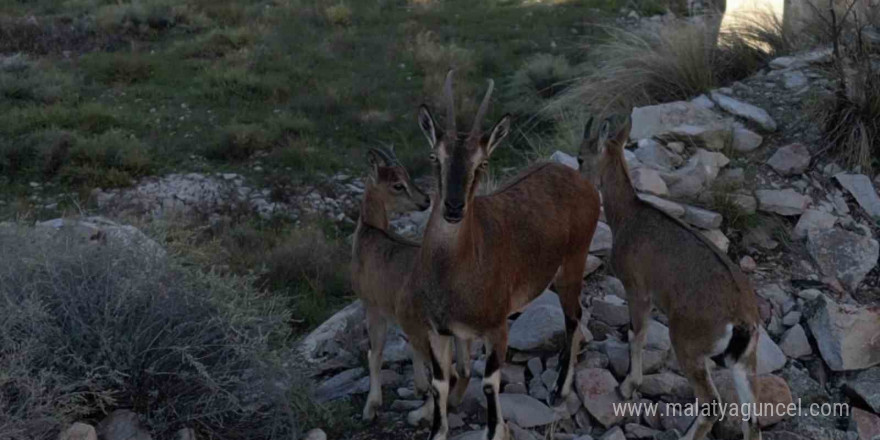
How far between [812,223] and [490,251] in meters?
4.04

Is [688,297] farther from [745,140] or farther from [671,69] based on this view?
[671,69]

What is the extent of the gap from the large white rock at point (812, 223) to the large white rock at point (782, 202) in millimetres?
97

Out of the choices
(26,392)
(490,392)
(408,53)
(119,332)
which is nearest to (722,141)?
(490,392)

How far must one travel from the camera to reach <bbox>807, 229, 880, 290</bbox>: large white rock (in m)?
7.73

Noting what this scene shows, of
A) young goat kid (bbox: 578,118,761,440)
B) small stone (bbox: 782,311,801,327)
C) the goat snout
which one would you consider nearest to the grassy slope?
small stone (bbox: 782,311,801,327)

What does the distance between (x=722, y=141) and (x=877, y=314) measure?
2996mm

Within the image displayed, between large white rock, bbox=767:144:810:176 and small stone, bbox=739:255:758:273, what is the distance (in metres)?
Result: 1.49

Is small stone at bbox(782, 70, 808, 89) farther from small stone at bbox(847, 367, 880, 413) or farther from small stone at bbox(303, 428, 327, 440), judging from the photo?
small stone at bbox(303, 428, 327, 440)

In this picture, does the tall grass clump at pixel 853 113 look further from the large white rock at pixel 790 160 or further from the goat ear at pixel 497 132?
the goat ear at pixel 497 132

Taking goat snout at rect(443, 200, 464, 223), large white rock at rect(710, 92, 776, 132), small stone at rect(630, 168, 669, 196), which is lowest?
small stone at rect(630, 168, 669, 196)

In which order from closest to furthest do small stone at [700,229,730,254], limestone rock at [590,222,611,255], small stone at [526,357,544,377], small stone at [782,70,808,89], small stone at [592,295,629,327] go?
1. small stone at [526,357,544,377]
2. small stone at [592,295,629,327]
3. limestone rock at [590,222,611,255]
4. small stone at [700,229,730,254]
5. small stone at [782,70,808,89]

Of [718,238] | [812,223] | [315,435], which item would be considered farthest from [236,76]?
[315,435]

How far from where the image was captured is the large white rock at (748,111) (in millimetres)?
9641

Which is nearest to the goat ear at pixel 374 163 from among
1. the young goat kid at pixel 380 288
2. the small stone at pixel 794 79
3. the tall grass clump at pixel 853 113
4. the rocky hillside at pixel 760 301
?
the young goat kid at pixel 380 288
